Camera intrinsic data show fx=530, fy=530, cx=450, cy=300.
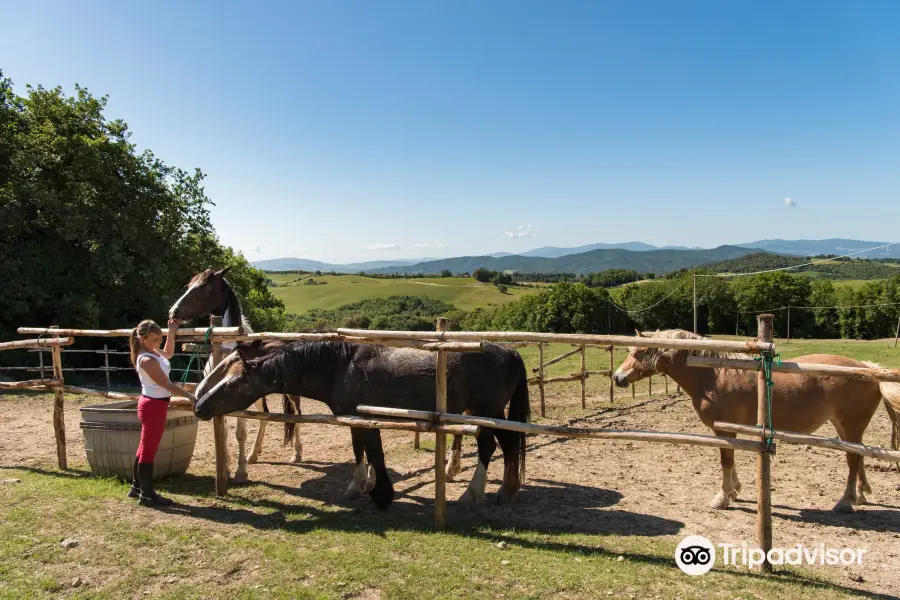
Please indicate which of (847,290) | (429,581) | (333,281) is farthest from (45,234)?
(333,281)

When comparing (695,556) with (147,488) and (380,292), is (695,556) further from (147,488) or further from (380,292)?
(380,292)

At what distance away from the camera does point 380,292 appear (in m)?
87.9

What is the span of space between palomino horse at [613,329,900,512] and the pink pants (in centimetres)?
552

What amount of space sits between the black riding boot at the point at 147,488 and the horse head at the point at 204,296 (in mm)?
2195

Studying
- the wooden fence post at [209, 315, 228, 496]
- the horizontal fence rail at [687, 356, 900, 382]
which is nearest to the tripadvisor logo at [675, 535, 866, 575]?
the horizontal fence rail at [687, 356, 900, 382]

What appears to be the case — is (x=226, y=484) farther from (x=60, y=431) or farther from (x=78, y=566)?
(x=60, y=431)

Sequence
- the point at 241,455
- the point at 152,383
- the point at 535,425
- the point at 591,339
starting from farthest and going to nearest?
the point at 241,455, the point at 152,383, the point at 535,425, the point at 591,339

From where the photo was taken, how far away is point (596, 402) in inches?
562

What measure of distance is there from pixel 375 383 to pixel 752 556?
12.1ft

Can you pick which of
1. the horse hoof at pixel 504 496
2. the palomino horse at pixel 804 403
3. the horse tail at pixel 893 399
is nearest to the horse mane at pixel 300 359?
the horse hoof at pixel 504 496

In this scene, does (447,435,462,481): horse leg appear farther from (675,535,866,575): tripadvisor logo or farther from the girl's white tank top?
the girl's white tank top

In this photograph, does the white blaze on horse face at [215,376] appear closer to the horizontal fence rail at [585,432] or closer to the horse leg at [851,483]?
the horizontal fence rail at [585,432]

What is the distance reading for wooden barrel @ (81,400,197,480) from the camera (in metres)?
6.06

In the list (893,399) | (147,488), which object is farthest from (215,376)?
(893,399)
